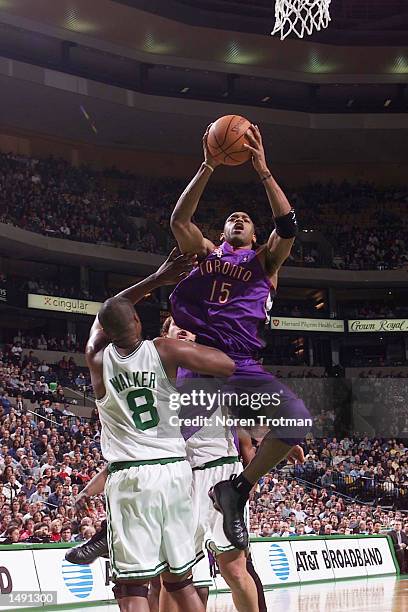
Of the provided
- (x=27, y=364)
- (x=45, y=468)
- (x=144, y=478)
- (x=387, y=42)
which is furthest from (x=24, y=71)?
(x=144, y=478)

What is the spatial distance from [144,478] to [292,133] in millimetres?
27313

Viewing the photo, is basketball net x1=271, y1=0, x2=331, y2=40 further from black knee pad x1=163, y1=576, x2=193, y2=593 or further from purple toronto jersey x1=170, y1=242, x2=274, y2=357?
black knee pad x1=163, y1=576, x2=193, y2=593

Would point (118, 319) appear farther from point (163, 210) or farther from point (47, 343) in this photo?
point (163, 210)

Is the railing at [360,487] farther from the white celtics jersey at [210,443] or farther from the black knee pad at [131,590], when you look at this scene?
the black knee pad at [131,590]

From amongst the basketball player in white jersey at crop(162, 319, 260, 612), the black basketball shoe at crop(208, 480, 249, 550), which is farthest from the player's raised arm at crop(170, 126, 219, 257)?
the black basketball shoe at crop(208, 480, 249, 550)

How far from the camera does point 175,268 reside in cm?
557

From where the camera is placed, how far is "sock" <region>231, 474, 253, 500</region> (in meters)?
5.58

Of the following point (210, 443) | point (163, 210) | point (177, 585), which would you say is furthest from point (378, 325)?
point (177, 585)

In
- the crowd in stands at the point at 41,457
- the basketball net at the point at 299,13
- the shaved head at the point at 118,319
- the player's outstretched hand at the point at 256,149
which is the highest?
the basketball net at the point at 299,13

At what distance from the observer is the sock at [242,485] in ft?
18.3

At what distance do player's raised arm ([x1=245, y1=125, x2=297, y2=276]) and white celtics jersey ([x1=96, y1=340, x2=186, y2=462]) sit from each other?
1.36 metres

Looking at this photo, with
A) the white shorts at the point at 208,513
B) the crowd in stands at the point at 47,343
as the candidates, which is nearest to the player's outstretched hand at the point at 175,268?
the white shorts at the point at 208,513

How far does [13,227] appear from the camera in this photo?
2561cm

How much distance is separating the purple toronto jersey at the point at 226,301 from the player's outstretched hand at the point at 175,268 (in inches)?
9.1
